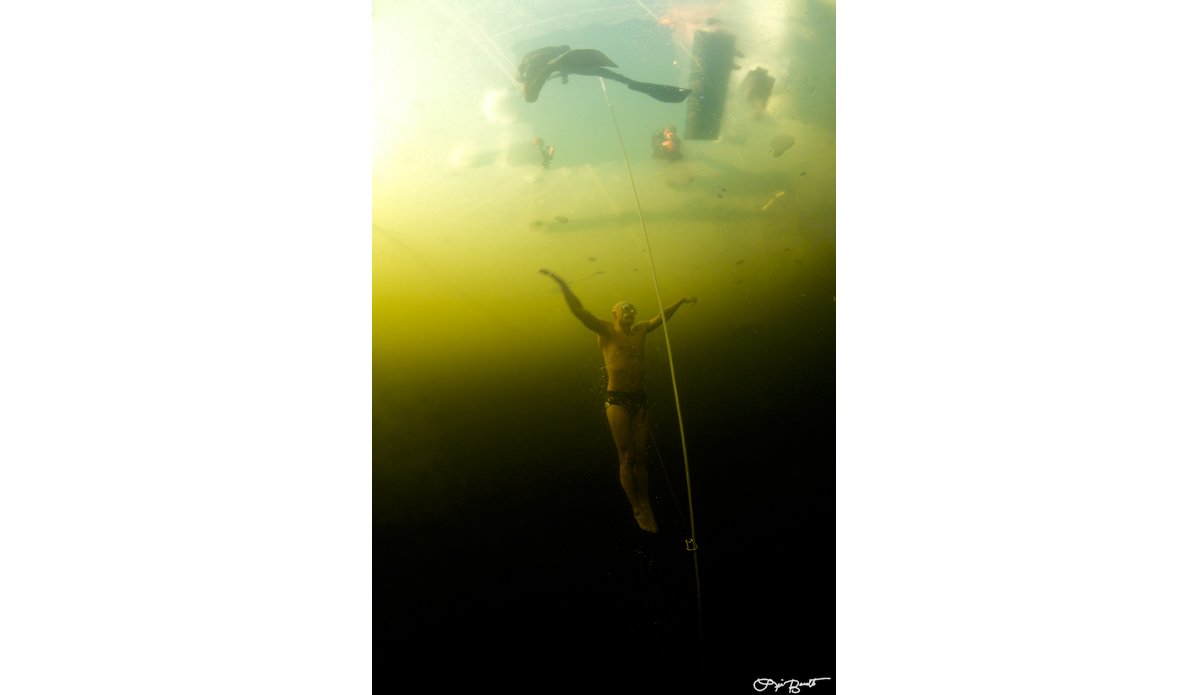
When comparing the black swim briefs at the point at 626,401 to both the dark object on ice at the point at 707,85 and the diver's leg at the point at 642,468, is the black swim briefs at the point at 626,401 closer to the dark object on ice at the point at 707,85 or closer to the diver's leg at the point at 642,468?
the diver's leg at the point at 642,468

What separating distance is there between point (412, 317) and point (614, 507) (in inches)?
33.0

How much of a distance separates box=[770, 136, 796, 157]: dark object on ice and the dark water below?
0.61 m

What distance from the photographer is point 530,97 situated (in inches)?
66.2

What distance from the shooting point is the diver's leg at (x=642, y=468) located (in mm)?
1679

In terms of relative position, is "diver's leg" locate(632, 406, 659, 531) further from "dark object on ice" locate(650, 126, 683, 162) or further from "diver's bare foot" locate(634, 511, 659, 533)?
"dark object on ice" locate(650, 126, 683, 162)

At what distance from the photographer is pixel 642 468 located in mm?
1683

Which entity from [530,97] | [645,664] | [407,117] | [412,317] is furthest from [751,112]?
[645,664]

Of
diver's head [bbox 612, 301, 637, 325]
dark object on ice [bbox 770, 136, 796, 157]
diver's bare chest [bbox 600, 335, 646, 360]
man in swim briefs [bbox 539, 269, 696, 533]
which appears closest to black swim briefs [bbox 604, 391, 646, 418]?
man in swim briefs [bbox 539, 269, 696, 533]

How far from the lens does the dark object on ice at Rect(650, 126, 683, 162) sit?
1697mm

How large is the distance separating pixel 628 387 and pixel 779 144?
35.0 inches

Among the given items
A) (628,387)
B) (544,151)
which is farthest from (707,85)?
(628,387)

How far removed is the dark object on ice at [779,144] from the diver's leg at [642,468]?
918 millimetres
